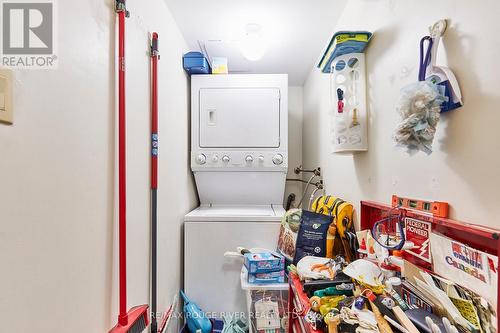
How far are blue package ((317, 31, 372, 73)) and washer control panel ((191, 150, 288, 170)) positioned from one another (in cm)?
118

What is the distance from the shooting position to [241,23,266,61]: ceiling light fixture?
2.05 meters

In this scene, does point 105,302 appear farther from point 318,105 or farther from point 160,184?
point 318,105

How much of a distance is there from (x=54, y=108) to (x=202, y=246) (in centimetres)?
163

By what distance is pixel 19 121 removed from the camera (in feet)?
2.19

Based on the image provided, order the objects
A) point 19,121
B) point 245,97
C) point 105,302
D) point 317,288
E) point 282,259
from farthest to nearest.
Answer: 1. point 245,97
2. point 282,259
3. point 317,288
4. point 105,302
5. point 19,121

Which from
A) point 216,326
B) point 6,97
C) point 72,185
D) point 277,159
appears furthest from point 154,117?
point 216,326

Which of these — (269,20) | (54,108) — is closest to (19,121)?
(54,108)

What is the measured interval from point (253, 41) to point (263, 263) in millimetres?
1851

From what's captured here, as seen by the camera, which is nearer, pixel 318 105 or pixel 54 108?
pixel 54 108

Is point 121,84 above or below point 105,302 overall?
above

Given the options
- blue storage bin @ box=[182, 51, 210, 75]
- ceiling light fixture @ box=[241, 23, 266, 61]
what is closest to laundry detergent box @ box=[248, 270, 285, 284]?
ceiling light fixture @ box=[241, 23, 266, 61]

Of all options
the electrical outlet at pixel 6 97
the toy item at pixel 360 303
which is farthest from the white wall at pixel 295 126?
the electrical outlet at pixel 6 97

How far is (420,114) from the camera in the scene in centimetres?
84

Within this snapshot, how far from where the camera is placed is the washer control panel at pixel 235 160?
2484mm
